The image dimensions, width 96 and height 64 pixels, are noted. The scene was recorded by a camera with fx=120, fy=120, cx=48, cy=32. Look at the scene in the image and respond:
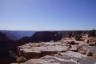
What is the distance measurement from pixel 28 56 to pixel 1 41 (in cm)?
3125

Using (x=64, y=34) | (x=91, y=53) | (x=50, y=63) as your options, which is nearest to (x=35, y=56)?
(x=50, y=63)

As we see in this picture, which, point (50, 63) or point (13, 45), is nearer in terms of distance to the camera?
A: point (50, 63)

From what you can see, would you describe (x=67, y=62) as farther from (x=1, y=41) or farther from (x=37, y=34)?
(x=37, y=34)

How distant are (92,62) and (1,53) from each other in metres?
29.1

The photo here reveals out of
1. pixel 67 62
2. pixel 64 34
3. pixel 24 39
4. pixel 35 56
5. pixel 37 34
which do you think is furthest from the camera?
pixel 37 34

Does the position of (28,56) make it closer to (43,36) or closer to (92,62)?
(92,62)

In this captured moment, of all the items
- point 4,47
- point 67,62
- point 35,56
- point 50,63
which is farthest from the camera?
point 4,47

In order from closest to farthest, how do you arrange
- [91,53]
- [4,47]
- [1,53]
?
1. [91,53]
2. [1,53]
3. [4,47]

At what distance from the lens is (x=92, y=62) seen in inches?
128

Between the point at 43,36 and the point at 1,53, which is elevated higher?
the point at 43,36

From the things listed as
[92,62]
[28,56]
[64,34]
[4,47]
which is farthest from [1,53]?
[92,62]

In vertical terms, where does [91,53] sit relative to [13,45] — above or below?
above

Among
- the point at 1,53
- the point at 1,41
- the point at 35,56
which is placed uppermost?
the point at 35,56

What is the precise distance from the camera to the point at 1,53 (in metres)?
29.1
